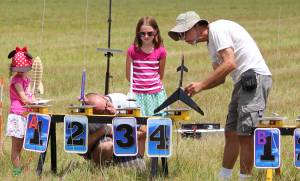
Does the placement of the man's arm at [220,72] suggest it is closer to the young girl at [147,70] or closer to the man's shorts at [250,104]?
the man's shorts at [250,104]

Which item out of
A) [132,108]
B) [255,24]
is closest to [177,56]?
[255,24]

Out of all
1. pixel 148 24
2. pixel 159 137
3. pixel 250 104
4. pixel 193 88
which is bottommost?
pixel 159 137

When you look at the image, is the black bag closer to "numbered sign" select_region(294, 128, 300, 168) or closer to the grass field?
"numbered sign" select_region(294, 128, 300, 168)

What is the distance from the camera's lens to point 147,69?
7.57 m

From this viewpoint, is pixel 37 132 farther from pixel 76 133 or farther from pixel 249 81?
pixel 249 81

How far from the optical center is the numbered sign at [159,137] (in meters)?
6.04

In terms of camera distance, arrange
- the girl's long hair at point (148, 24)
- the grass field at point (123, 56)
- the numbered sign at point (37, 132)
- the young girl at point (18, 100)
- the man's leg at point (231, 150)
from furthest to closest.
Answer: the girl's long hair at point (148, 24) < the young girl at point (18, 100) < the grass field at point (123, 56) < the man's leg at point (231, 150) < the numbered sign at point (37, 132)

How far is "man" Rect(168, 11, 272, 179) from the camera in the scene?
6.01 m

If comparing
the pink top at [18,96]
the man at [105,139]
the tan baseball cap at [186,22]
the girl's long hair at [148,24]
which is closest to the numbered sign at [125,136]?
the man at [105,139]

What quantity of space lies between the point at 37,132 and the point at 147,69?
1527mm

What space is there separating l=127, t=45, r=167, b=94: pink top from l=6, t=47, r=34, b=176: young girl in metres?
1.00

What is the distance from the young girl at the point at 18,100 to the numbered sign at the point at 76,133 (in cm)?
85

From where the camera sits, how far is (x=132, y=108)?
625 centimetres

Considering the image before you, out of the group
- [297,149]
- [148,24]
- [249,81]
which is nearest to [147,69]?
[148,24]
